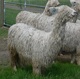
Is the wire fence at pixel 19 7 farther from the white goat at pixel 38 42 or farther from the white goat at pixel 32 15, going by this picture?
the white goat at pixel 38 42

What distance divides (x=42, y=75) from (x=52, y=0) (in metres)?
3.47

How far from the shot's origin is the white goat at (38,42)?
6414mm

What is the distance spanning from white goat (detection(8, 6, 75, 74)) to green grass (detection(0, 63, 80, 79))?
7.6 inches

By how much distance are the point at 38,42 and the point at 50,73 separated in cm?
75

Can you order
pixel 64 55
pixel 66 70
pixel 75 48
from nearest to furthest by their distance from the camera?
pixel 66 70
pixel 75 48
pixel 64 55

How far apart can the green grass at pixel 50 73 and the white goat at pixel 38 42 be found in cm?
19

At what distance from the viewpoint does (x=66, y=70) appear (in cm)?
725

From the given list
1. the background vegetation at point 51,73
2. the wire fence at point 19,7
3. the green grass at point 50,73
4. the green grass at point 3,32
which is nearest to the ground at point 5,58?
the background vegetation at point 51,73

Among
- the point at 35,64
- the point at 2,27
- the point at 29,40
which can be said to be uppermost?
the point at 29,40

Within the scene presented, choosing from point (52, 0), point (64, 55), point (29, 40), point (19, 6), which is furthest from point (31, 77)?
point (19, 6)

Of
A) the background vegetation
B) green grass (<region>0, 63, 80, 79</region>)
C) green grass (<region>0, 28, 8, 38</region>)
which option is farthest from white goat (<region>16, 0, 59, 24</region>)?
green grass (<region>0, 63, 80, 79</region>)

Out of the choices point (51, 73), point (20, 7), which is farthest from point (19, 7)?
point (51, 73)

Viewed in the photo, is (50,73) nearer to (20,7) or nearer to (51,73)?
(51,73)

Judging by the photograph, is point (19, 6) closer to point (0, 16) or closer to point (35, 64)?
point (0, 16)
